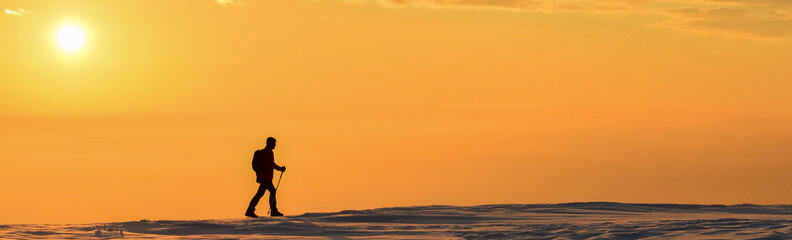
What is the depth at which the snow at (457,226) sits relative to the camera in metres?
15.1

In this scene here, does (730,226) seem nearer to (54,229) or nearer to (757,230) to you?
(757,230)

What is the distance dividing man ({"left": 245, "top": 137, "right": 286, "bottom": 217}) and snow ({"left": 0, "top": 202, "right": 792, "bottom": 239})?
150 centimetres

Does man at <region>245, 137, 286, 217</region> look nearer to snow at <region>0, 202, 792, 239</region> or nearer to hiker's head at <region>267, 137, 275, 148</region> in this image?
hiker's head at <region>267, 137, 275, 148</region>

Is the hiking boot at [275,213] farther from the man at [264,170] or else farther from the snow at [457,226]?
the snow at [457,226]

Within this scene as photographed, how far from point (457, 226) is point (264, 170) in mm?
4721

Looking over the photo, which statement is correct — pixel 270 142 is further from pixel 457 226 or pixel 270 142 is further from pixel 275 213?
pixel 457 226

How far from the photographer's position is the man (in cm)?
2034

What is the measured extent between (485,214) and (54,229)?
709 cm

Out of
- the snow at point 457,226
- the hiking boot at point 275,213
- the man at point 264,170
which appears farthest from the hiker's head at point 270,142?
the snow at point 457,226

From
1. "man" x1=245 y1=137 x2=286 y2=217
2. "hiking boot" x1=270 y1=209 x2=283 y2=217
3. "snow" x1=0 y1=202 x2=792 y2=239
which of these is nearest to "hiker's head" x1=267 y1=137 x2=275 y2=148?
"man" x1=245 y1=137 x2=286 y2=217

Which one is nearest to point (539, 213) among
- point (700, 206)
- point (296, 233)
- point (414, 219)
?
point (414, 219)

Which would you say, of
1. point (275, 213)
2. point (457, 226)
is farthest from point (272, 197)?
point (457, 226)

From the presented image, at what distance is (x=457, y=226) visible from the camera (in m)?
17.0

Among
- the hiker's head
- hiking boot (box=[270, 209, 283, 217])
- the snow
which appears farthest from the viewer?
the hiker's head
